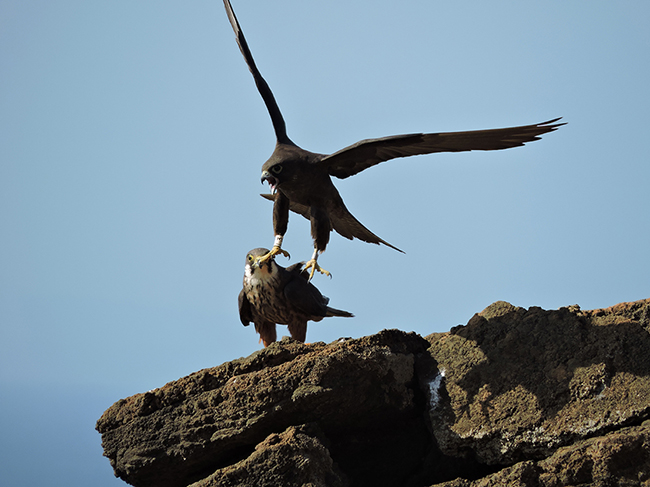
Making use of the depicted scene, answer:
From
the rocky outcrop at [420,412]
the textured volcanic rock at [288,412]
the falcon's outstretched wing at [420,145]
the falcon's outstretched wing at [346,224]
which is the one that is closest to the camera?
the rocky outcrop at [420,412]

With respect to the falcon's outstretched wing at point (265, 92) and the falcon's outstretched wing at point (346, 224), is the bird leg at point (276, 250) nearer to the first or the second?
the falcon's outstretched wing at point (346, 224)

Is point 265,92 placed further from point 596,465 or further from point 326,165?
point 596,465

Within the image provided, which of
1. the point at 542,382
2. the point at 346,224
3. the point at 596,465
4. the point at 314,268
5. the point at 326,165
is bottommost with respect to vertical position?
the point at 596,465

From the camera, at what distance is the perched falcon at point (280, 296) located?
579 cm

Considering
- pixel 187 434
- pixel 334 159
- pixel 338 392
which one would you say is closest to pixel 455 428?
pixel 338 392

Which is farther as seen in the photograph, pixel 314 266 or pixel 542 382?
pixel 314 266

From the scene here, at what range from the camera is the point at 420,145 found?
4812 mm

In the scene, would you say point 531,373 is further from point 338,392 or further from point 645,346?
point 338,392

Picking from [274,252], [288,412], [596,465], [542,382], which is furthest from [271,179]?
[596,465]

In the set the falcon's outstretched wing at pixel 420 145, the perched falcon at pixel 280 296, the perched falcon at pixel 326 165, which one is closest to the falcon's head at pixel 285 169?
the perched falcon at pixel 326 165

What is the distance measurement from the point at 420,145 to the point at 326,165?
0.83 meters

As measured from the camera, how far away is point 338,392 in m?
4.17

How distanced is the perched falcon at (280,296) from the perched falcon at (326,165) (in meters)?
0.60

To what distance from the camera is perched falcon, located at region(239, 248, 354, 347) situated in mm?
5785
